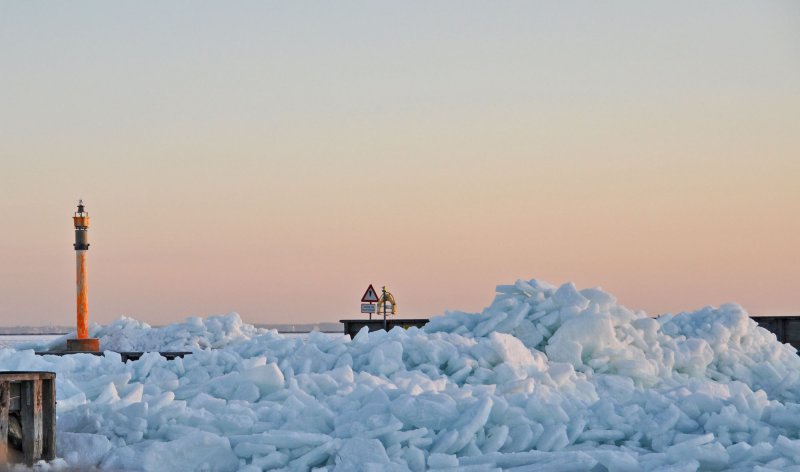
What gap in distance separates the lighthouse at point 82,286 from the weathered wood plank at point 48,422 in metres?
Result: 15.2

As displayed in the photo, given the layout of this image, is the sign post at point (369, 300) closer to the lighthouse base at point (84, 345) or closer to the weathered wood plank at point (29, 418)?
the lighthouse base at point (84, 345)

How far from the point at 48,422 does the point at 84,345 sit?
15312mm

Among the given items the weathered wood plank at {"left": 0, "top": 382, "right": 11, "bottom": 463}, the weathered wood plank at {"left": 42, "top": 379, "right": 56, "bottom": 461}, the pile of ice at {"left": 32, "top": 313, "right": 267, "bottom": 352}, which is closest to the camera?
the weathered wood plank at {"left": 0, "top": 382, "right": 11, "bottom": 463}

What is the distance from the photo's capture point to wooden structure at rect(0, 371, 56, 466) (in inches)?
454

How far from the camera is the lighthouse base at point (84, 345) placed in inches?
1053

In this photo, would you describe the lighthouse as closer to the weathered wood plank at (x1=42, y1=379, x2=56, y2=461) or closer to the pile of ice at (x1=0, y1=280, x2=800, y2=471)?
the pile of ice at (x1=0, y1=280, x2=800, y2=471)

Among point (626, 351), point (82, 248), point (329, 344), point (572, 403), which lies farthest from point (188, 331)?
point (572, 403)

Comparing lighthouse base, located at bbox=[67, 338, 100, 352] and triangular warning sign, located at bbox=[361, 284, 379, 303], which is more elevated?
triangular warning sign, located at bbox=[361, 284, 379, 303]

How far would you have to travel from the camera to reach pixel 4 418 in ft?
37.8

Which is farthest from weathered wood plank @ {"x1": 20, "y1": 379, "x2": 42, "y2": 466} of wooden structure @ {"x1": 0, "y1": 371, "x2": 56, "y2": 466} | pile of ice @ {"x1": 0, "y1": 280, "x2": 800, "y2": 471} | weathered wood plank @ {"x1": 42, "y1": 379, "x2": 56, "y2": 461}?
pile of ice @ {"x1": 0, "y1": 280, "x2": 800, "y2": 471}

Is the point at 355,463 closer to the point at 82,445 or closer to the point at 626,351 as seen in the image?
the point at 82,445

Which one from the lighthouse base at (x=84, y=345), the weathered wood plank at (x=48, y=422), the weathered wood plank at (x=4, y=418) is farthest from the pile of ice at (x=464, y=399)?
the lighthouse base at (x=84, y=345)

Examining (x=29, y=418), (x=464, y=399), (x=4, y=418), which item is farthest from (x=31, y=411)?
(x=464, y=399)

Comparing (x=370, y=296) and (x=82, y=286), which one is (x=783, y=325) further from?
(x=82, y=286)
